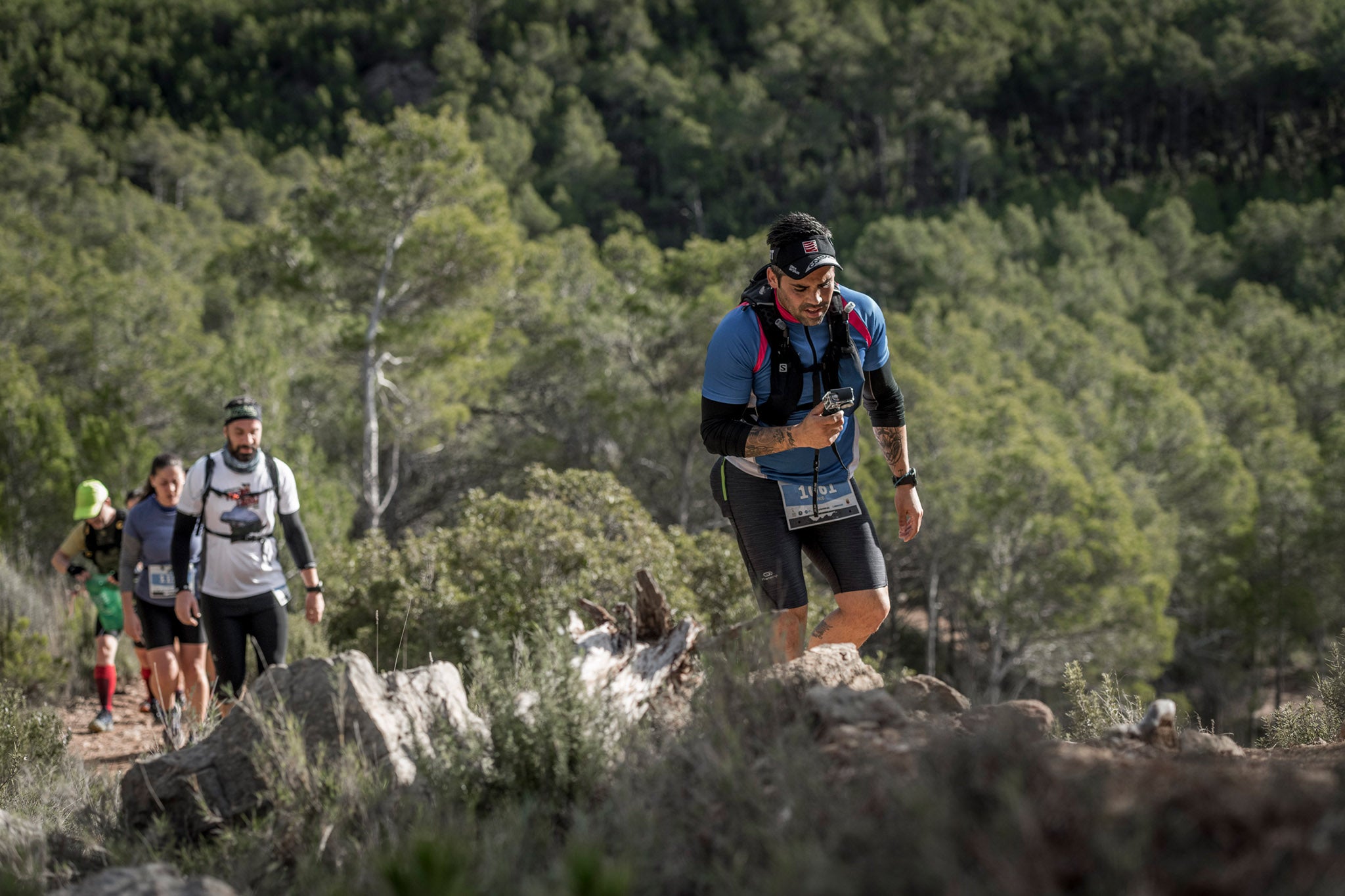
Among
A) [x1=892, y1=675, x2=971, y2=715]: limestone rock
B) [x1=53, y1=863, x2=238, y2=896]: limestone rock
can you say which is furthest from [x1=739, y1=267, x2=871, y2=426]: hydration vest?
[x1=53, y1=863, x2=238, y2=896]: limestone rock

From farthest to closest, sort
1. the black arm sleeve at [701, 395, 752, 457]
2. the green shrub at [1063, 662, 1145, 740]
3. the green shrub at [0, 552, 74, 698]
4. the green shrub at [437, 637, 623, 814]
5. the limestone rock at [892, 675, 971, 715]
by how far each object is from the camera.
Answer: the green shrub at [0, 552, 74, 698], the green shrub at [1063, 662, 1145, 740], the black arm sleeve at [701, 395, 752, 457], the limestone rock at [892, 675, 971, 715], the green shrub at [437, 637, 623, 814]

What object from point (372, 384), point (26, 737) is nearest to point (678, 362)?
point (372, 384)

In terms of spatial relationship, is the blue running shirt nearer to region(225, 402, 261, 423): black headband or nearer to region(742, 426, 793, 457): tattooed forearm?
region(742, 426, 793, 457): tattooed forearm

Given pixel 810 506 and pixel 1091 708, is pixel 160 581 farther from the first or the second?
pixel 1091 708

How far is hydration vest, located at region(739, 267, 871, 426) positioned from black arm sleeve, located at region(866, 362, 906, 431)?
11cm

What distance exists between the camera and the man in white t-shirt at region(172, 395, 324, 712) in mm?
4125

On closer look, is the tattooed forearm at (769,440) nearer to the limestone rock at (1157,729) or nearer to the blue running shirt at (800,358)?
the blue running shirt at (800,358)

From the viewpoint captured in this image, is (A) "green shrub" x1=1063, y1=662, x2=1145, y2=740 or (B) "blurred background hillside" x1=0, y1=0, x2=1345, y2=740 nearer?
(A) "green shrub" x1=1063, y1=662, x2=1145, y2=740

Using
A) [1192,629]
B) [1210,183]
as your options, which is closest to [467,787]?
[1192,629]

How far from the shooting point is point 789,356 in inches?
130

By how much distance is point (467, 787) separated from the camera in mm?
2441

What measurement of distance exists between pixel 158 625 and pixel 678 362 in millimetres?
15381

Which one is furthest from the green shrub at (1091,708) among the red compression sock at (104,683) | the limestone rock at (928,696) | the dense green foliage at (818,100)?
the dense green foliage at (818,100)

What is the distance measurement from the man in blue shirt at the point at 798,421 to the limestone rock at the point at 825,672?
14 centimetres
